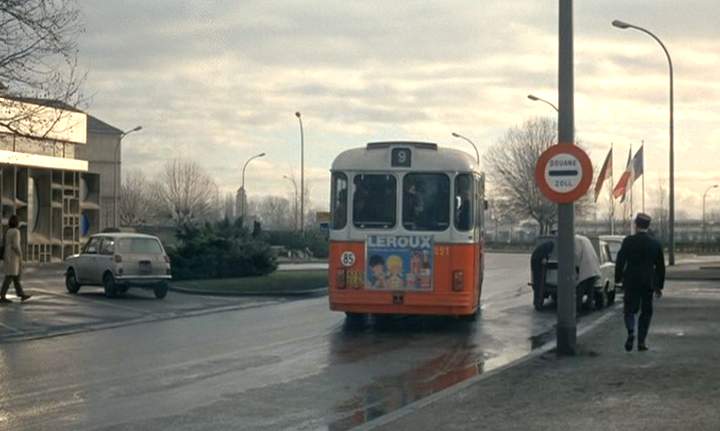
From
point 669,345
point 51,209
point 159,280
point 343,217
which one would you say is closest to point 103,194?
point 51,209

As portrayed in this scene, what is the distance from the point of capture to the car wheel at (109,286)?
86.6 feet

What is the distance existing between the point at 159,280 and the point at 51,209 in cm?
2088

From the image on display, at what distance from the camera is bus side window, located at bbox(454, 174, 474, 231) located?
1895 centimetres

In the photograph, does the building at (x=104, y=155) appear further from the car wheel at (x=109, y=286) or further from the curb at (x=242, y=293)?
the car wheel at (x=109, y=286)

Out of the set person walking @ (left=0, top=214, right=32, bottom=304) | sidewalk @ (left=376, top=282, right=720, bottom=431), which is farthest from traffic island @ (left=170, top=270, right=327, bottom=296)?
sidewalk @ (left=376, top=282, right=720, bottom=431)

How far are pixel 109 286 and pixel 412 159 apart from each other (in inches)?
415

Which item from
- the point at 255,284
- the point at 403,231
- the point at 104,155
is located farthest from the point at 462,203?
the point at 104,155

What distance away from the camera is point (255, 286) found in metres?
30.5

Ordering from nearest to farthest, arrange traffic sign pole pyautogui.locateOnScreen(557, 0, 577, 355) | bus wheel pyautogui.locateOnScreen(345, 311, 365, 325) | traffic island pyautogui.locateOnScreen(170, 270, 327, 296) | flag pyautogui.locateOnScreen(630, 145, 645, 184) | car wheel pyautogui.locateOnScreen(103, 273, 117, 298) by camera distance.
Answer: traffic sign pole pyautogui.locateOnScreen(557, 0, 577, 355) < bus wheel pyautogui.locateOnScreen(345, 311, 365, 325) < car wheel pyautogui.locateOnScreen(103, 273, 117, 298) < traffic island pyautogui.locateOnScreen(170, 270, 327, 296) < flag pyautogui.locateOnScreen(630, 145, 645, 184)

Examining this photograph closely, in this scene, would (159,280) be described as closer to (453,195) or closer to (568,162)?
(453,195)

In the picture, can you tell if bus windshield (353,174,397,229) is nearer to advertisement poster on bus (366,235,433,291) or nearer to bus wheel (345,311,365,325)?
advertisement poster on bus (366,235,433,291)

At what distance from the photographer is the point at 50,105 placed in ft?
73.3

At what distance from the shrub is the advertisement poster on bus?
15537 millimetres

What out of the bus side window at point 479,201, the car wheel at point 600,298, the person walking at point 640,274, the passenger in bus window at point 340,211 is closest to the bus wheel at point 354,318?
the passenger in bus window at point 340,211
